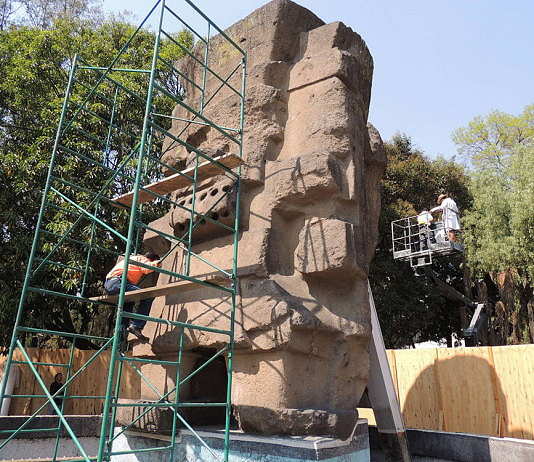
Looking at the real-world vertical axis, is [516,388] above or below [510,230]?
below

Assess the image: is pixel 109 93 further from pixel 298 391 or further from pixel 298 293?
pixel 298 391

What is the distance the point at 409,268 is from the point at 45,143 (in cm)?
1334

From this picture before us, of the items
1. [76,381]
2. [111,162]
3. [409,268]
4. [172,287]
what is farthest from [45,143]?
[409,268]

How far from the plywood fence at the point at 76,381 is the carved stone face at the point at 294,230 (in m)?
7.00

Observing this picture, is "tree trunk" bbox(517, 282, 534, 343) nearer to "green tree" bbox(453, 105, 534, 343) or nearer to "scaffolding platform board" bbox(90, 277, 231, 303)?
"green tree" bbox(453, 105, 534, 343)

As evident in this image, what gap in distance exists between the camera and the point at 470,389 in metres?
8.52

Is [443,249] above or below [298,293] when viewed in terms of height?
above

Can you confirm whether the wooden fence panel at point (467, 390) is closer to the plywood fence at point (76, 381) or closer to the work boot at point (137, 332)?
the work boot at point (137, 332)

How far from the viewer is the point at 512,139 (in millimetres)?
23312

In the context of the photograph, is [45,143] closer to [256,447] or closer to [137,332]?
[137,332]

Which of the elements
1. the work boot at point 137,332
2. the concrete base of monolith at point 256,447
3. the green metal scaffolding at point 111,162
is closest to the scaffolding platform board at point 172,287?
the green metal scaffolding at point 111,162

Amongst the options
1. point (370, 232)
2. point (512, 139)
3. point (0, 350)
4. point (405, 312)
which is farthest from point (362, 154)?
point (512, 139)

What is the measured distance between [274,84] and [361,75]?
1105mm

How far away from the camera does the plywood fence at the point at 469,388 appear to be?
7.96 m
